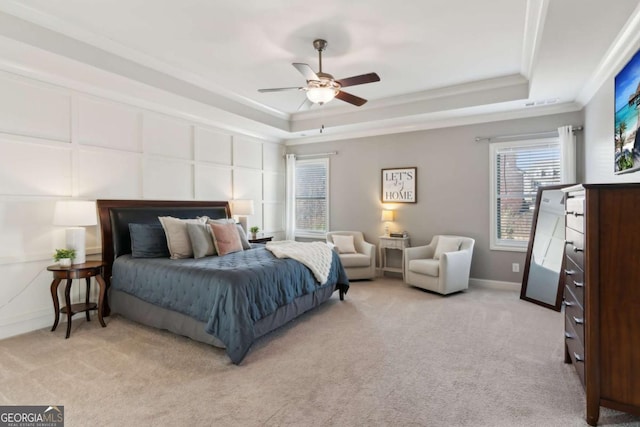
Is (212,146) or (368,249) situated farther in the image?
(368,249)

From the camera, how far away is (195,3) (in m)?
2.77

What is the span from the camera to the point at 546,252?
4.32m

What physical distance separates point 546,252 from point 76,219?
5.48 meters

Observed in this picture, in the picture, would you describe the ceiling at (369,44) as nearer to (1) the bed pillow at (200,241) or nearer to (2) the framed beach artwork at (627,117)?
(2) the framed beach artwork at (627,117)

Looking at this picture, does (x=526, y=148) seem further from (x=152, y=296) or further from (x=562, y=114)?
(x=152, y=296)

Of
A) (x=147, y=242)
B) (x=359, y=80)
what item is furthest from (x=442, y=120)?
(x=147, y=242)

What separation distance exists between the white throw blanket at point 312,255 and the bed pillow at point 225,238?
1.40ft

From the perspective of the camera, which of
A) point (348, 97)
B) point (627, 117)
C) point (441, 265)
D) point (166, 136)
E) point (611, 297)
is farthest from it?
point (166, 136)

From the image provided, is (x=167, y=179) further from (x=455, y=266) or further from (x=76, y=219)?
(x=455, y=266)

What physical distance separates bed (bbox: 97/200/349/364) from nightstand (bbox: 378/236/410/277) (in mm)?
1560

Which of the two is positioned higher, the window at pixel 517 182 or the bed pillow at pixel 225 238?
the window at pixel 517 182

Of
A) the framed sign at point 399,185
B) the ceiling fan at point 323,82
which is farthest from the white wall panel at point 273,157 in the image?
the ceiling fan at point 323,82

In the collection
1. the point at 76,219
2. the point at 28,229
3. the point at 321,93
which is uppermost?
the point at 321,93

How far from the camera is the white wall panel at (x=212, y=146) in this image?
5223 mm
